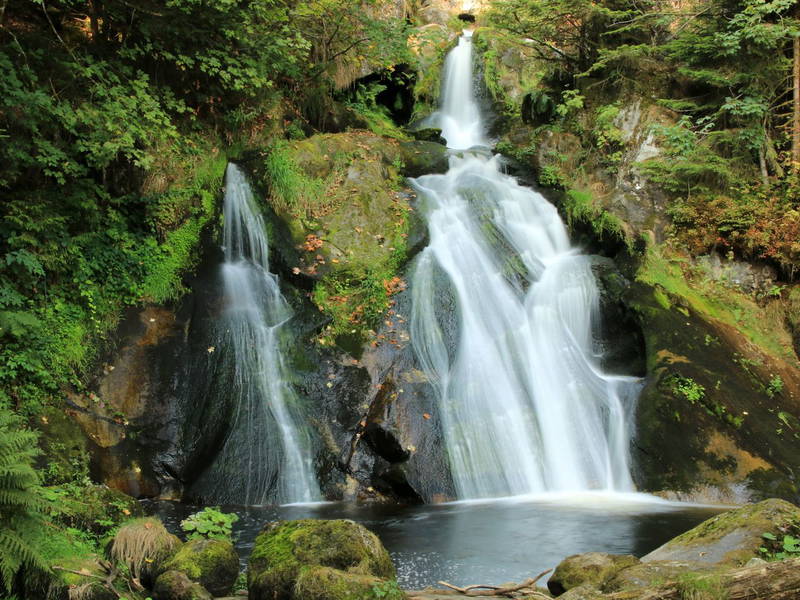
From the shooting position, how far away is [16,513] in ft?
11.9

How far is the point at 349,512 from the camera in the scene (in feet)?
22.0

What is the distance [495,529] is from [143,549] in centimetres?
351

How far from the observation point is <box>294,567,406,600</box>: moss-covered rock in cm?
345

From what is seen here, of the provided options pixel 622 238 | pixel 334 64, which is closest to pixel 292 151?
pixel 334 64

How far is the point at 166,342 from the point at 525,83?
14.1 meters

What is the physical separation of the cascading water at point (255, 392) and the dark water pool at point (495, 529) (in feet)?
1.29

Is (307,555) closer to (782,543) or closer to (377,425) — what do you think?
(782,543)

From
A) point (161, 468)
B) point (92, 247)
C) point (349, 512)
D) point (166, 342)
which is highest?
point (92, 247)

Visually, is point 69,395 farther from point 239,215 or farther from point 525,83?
point 525,83

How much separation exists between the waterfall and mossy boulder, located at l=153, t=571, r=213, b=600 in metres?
4.25

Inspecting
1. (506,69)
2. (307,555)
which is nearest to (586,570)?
(307,555)

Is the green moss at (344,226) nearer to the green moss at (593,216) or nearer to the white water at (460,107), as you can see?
the green moss at (593,216)

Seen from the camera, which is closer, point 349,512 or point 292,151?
point 349,512

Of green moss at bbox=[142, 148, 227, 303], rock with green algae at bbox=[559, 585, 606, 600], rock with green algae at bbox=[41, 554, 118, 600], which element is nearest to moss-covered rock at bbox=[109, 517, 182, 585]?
rock with green algae at bbox=[41, 554, 118, 600]
